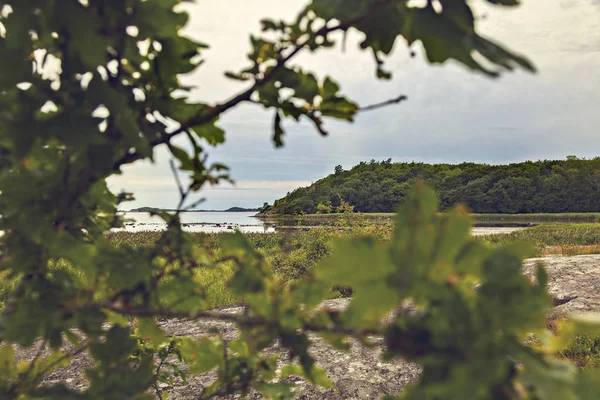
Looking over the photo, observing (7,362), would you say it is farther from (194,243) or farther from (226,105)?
(226,105)

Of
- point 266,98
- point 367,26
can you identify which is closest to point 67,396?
point 266,98

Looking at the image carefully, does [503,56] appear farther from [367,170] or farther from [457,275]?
[367,170]

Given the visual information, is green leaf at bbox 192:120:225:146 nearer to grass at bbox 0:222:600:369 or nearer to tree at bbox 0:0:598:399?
tree at bbox 0:0:598:399

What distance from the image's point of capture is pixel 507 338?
0.54m

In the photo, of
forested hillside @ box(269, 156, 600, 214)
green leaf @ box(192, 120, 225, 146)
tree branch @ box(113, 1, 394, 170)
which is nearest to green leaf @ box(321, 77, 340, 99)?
tree branch @ box(113, 1, 394, 170)

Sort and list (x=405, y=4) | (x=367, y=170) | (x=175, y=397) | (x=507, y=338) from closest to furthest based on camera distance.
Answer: (x=507, y=338)
(x=405, y=4)
(x=175, y=397)
(x=367, y=170)

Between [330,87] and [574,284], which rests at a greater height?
[330,87]

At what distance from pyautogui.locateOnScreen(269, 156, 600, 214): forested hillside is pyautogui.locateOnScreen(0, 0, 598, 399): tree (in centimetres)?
6555

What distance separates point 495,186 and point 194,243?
85.3m

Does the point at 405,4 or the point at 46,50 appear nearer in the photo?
the point at 405,4

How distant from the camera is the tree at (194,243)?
537mm

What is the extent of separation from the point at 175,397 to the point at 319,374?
3.12m

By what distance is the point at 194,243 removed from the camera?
3.50ft

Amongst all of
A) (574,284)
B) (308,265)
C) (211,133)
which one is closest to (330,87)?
(211,133)
